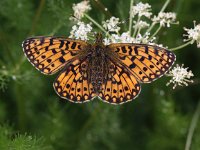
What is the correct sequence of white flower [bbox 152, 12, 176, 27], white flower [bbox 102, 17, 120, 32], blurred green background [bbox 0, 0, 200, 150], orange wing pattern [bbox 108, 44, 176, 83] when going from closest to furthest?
orange wing pattern [bbox 108, 44, 176, 83], white flower [bbox 102, 17, 120, 32], white flower [bbox 152, 12, 176, 27], blurred green background [bbox 0, 0, 200, 150]

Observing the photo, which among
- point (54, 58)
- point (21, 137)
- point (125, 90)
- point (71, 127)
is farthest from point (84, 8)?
point (71, 127)

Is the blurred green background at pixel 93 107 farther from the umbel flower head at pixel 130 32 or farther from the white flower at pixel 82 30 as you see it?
the white flower at pixel 82 30

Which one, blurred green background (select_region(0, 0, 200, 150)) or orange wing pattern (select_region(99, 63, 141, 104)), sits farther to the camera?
blurred green background (select_region(0, 0, 200, 150))

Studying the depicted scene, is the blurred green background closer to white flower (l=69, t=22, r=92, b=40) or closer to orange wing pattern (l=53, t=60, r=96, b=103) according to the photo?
white flower (l=69, t=22, r=92, b=40)

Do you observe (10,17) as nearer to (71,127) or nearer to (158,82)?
(71,127)

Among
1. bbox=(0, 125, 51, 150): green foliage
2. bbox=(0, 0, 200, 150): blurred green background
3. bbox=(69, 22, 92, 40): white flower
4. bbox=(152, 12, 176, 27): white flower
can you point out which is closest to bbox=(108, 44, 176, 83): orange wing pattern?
bbox=(69, 22, 92, 40): white flower

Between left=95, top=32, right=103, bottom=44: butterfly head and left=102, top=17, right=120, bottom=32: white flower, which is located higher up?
left=102, top=17, right=120, bottom=32: white flower
